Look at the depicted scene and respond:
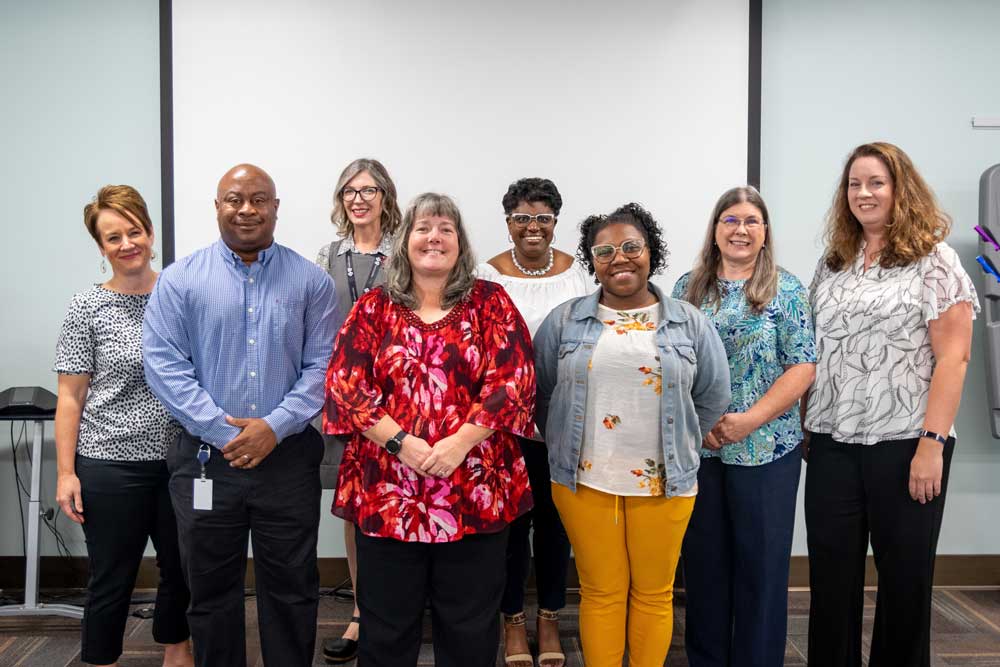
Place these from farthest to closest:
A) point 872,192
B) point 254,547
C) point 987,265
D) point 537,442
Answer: point 987,265 < point 537,442 < point 872,192 < point 254,547

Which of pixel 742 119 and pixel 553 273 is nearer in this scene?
pixel 553 273

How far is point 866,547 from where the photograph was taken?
211 cm

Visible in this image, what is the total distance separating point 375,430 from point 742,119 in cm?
226

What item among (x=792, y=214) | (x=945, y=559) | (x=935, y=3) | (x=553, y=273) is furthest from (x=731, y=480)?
(x=935, y=3)

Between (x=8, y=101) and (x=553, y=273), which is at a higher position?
(x=8, y=101)

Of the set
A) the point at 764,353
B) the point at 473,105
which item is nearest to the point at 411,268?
Result: the point at 764,353

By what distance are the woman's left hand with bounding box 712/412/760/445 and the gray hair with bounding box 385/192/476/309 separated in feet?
2.62

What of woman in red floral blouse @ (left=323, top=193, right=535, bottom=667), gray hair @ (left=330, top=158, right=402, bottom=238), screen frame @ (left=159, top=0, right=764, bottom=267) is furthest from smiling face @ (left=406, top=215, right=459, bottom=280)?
screen frame @ (left=159, top=0, right=764, bottom=267)

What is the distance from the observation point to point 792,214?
3.25 m

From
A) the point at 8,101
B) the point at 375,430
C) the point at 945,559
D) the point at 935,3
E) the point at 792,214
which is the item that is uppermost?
the point at 935,3

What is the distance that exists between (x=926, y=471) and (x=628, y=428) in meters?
0.82

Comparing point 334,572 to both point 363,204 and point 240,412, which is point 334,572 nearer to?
point 240,412

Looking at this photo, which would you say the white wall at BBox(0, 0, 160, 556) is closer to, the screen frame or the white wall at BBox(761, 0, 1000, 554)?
the screen frame

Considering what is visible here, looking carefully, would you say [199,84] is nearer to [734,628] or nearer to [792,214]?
[792,214]
